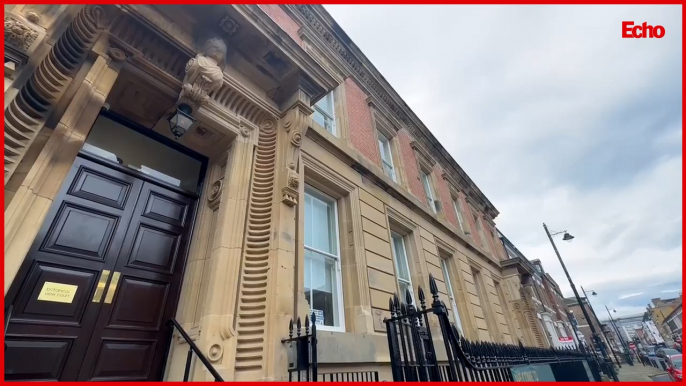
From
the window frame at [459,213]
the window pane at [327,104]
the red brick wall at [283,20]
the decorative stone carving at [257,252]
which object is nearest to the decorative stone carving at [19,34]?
the decorative stone carving at [257,252]

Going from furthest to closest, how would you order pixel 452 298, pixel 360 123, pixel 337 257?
pixel 452 298 < pixel 360 123 < pixel 337 257

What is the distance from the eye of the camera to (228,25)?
13.7 feet

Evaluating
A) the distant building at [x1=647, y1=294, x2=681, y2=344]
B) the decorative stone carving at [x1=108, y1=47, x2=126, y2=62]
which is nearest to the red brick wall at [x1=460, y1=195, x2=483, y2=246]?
the decorative stone carving at [x1=108, y1=47, x2=126, y2=62]

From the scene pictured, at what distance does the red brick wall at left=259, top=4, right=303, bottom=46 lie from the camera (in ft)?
24.1

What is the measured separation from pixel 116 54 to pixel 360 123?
5.82 m

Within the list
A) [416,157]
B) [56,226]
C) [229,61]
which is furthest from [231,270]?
[416,157]

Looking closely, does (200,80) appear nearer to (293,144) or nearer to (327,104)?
(293,144)

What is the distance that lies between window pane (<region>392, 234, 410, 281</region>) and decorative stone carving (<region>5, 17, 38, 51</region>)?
626 centimetres

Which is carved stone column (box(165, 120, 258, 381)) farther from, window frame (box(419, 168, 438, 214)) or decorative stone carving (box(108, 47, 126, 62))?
window frame (box(419, 168, 438, 214))

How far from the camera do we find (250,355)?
3.15 meters

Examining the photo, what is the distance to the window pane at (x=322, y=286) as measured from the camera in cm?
457

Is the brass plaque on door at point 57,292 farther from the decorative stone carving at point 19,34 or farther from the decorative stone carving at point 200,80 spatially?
the decorative stone carving at point 200,80

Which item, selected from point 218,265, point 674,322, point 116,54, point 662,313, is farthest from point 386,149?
point 662,313

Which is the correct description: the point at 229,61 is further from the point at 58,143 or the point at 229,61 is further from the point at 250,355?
the point at 250,355
